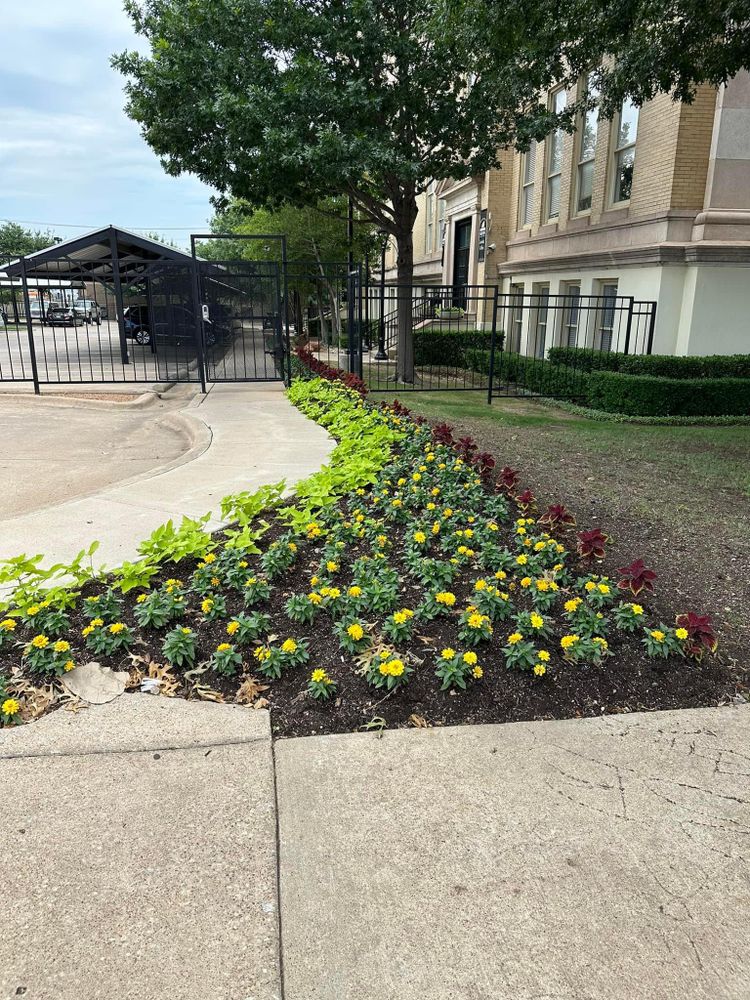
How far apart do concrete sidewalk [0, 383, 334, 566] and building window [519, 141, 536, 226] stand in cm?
1100

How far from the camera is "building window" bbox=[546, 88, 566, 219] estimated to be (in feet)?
54.4

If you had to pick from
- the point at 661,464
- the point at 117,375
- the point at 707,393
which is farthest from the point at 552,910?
the point at 117,375

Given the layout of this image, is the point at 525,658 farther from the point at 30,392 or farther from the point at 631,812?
the point at 30,392

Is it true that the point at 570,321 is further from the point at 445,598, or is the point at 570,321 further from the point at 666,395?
the point at 445,598

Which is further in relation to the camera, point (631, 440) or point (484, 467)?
point (631, 440)

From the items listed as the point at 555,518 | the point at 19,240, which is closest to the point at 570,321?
the point at 555,518

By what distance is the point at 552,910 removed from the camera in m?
2.04

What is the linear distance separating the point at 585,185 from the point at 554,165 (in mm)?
2039

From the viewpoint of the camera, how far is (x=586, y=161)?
50.0 feet

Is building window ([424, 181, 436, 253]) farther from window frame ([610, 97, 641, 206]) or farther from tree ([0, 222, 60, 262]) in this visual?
tree ([0, 222, 60, 262])

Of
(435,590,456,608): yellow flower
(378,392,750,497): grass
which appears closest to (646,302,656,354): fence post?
(378,392,750,497): grass

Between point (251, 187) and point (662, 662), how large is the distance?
47.3 ft

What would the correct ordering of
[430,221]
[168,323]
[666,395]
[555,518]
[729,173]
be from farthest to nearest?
[430,221]
[168,323]
[729,173]
[666,395]
[555,518]

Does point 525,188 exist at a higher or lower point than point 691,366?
higher
